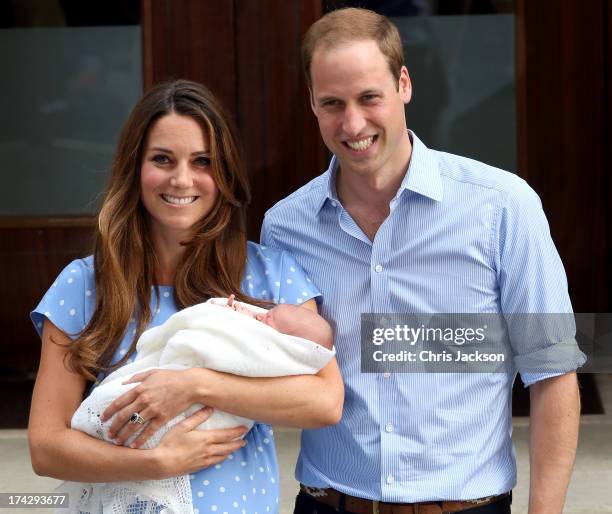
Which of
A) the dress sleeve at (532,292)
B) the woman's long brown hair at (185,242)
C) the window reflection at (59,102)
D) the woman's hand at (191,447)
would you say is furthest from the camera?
the window reflection at (59,102)

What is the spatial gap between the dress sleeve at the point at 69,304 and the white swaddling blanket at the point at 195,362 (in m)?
0.16

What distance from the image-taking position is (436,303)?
9.20ft

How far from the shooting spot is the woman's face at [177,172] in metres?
2.80

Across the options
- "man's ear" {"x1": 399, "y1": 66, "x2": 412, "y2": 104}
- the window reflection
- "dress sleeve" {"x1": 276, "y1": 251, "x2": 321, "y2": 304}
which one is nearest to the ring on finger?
"dress sleeve" {"x1": 276, "y1": 251, "x2": 321, "y2": 304}

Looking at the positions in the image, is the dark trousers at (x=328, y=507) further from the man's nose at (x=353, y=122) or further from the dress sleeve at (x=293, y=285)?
the man's nose at (x=353, y=122)

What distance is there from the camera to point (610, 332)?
515 cm

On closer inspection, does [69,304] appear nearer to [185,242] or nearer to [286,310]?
[185,242]

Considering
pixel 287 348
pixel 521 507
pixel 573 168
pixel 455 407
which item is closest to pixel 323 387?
pixel 287 348

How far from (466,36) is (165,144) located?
3.04 m

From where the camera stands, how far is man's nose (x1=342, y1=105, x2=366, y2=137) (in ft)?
8.87

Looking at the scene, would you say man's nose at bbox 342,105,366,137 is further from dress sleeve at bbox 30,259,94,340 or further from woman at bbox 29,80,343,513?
dress sleeve at bbox 30,259,94,340

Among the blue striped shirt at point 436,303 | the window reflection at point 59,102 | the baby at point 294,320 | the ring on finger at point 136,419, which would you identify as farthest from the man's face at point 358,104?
the window reflection at point 59,102

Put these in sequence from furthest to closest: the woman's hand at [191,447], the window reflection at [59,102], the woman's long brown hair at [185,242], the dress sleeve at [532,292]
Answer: the window reflection at [59,102], the woman's long brown hair at [185,242], the dress sleeve at [532,292], the woman's hand at [191,447]

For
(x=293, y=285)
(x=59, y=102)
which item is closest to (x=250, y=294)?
(x=293, y=285)
